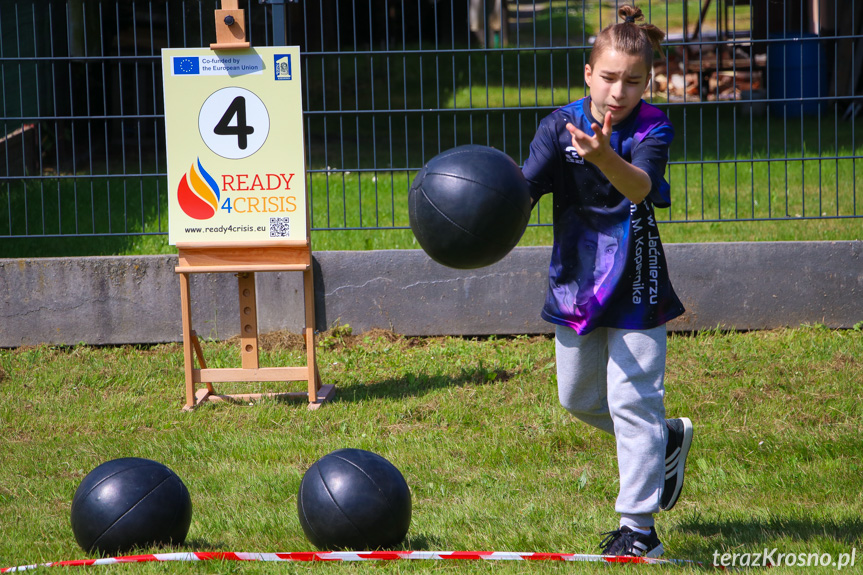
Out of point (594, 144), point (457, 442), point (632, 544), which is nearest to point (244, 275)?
point (457, 442)

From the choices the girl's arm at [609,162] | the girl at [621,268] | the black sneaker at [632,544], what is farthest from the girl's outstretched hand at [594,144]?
the black sneaker at [632,544]

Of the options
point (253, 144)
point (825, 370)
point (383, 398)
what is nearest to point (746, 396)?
point (825, 370)

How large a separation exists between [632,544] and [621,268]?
1008 mm

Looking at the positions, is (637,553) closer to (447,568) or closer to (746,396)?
(447,568)

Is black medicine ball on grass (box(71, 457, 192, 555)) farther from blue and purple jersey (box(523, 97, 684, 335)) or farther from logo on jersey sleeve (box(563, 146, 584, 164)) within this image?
logo on jersey sleeve (box(563, 146, 584, 164))

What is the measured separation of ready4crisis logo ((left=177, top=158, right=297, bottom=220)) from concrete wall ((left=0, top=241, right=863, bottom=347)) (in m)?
1.22

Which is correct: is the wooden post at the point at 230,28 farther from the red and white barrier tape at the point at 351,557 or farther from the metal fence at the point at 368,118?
the red and white barrier tape at the point at 351,557

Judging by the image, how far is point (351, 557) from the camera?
11.5 feet

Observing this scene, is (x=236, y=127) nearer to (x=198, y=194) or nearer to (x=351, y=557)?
(x=198, y=194)

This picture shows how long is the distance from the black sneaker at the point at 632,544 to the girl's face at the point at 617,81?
5.01 feet

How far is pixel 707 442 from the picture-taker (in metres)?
4.87

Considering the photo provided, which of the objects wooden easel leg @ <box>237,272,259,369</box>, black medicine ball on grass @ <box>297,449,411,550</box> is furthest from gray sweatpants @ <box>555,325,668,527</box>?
wooden easel leg @ <box>237,272,259,369</box>

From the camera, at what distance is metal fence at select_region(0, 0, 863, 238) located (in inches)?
270

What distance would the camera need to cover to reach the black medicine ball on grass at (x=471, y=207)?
133 inches
